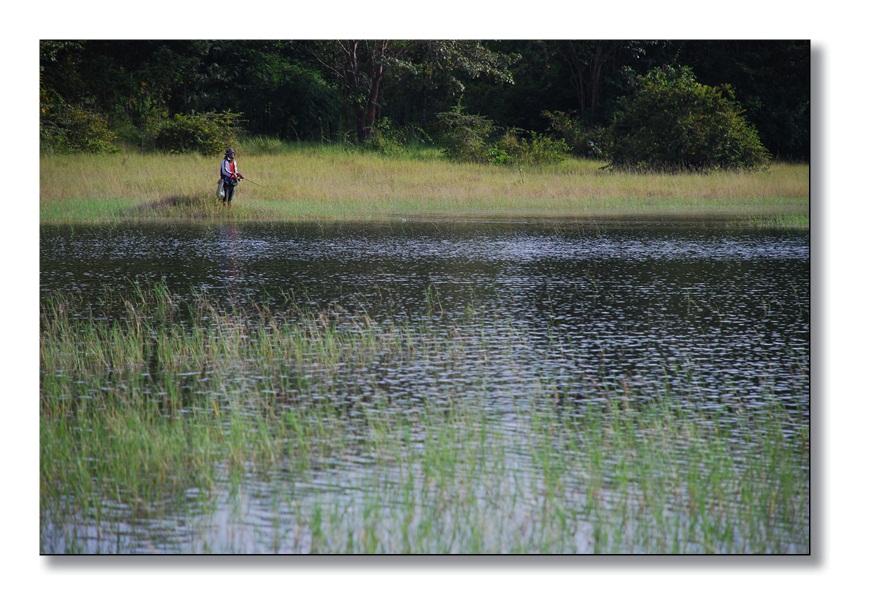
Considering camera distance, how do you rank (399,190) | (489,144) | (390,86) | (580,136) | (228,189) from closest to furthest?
(390,86) → (489,144) → (580,136) → (399,190) → (228,189)

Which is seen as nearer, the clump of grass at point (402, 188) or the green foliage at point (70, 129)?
the green foliage at point (70, 129)

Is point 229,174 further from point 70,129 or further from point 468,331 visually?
point 468,331

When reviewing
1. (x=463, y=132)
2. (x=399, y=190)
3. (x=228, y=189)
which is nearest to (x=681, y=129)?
(x=399, y=190)

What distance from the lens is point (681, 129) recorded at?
14430 mm

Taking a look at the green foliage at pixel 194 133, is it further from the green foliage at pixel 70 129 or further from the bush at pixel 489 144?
the bush at pixel 489 144

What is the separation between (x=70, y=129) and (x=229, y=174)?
392cm

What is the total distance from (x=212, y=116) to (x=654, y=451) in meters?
6.08

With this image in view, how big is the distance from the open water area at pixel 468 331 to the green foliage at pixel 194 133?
3.33 feet

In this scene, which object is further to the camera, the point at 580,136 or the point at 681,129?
the point at 681,129

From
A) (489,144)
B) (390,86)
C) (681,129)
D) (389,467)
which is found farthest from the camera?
(681,129)

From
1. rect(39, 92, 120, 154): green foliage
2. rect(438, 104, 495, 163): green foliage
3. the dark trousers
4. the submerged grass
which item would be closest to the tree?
rect(438, 104, 495, 163): green foliage

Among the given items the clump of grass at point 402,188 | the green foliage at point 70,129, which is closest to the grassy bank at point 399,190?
the clump of grass at point 402,188

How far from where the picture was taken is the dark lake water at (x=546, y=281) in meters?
7.34
